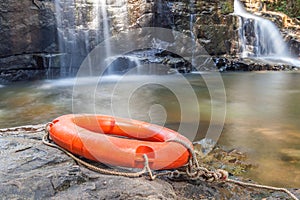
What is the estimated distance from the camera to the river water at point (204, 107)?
3237mm

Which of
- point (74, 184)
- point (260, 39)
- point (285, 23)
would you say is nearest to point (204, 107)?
point (74, 184)

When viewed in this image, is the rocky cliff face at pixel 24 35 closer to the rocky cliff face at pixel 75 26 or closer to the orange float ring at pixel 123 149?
the rocky cliff face at pixel 75 26

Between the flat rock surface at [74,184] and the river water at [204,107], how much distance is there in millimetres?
887

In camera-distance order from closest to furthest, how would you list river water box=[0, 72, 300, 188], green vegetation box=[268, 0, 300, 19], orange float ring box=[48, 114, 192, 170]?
orange float ring box=[48, 114, 192, 170] → river water box=[0, 72, 300, 188] → green vegetation box=[268, 0, 300, 19]

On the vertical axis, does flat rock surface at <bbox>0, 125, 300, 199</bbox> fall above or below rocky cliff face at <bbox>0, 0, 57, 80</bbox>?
below

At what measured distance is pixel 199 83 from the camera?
336 inches

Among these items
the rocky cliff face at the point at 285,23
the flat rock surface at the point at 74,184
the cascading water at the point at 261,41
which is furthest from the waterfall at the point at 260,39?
the flat rock surface at the point at 74,184

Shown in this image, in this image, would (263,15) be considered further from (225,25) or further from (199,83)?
(199,83)

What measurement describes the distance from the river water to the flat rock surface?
89cm

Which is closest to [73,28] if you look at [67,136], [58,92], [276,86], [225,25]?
[58,92]

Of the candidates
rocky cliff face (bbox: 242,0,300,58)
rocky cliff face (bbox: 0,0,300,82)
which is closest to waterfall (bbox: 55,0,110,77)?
rocky cliff face (bbox: 0,0,300,82)

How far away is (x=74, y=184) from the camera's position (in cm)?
170

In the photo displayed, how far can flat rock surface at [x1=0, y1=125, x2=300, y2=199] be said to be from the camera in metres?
1.60

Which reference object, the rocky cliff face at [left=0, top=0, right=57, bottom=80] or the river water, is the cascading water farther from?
the rocky cliff face at [left=0, top=0, right=57, bottom=80]
